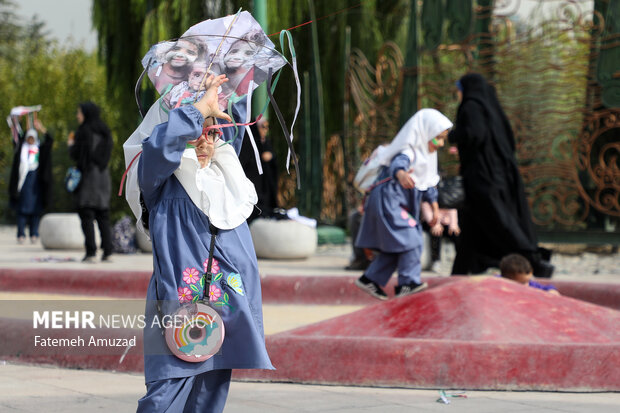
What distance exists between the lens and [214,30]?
13.3 ft

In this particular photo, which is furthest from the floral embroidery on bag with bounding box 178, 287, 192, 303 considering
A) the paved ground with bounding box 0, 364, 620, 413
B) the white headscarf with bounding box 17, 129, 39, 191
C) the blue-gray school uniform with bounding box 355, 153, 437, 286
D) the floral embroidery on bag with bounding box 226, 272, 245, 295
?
the white headscarf with bounding box 17, 129, 39, 191

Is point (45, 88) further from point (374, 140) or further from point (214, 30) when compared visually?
point (214, 30)

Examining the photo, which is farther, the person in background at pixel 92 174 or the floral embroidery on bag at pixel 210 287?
the person in background at pixel 92 174

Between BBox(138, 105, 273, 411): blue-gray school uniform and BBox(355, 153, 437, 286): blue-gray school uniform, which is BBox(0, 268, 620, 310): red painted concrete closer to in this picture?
BBox(355, 153, 437, 286): blue-gray school uniform

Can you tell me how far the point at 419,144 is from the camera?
26.3ft

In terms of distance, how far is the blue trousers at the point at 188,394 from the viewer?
3.54 m

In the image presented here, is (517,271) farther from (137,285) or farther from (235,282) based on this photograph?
(235,282)

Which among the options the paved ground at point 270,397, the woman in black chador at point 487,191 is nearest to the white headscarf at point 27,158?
the woman in black chador at point 487,191

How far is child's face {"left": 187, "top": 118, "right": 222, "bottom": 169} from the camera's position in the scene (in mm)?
3895

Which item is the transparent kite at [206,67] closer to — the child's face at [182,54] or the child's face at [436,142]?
the child's face at [182,54]

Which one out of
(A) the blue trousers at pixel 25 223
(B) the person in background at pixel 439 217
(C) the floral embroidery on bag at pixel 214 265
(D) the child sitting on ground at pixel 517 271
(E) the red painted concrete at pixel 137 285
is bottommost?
(A) the blue trousers at pixel 25 223

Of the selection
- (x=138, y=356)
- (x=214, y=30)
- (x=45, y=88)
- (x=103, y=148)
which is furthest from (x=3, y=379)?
(x=45, y=88)

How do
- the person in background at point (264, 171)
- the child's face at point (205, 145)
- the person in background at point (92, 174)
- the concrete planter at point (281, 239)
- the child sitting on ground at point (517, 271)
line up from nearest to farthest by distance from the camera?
A: the child's face at point (205, 145) → the child sitting on ground at point (517, 271) → the person in background at point (92, 174) → the person in background at point (264, 171) → the concrete planter at point (281, 239)

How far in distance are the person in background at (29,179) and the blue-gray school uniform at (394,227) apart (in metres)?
10.4
